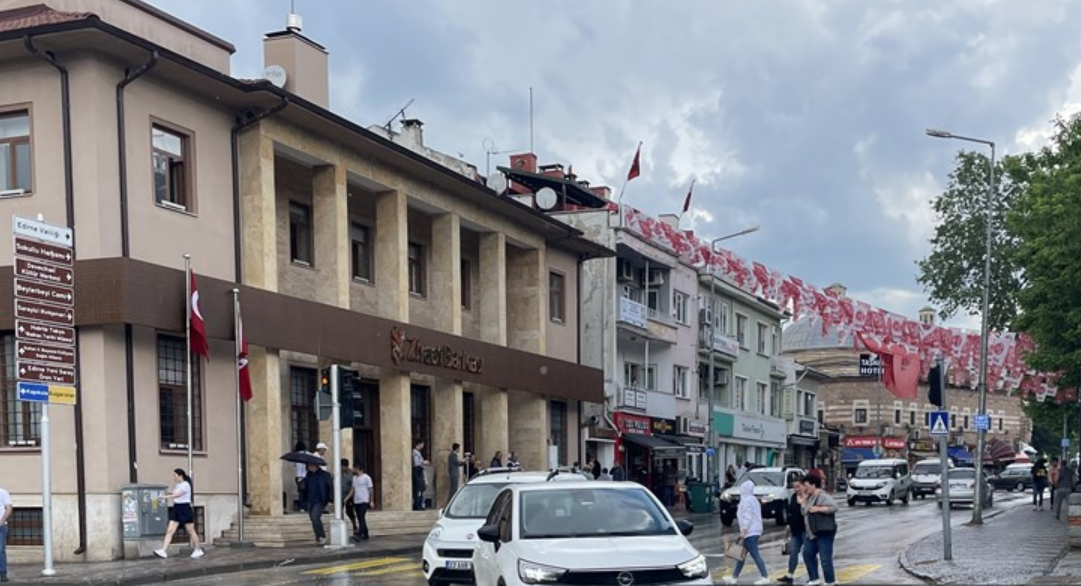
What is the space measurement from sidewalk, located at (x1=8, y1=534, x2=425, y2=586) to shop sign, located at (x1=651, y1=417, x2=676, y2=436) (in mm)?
26855

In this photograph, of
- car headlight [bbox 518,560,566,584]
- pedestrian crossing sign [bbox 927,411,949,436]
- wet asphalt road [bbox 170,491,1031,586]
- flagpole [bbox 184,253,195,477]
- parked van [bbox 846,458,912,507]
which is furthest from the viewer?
parked van [bbox 846,458,912,507]

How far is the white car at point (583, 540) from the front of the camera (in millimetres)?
10820

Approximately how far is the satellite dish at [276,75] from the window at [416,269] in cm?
680

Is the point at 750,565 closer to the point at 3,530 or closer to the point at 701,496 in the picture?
the point at 3,530

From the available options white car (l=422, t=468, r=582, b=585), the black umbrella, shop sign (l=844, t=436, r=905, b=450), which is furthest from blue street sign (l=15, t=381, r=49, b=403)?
shop sign (l=844, t=436, r=905, b=450)

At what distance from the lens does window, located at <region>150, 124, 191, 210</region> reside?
25.6 meters

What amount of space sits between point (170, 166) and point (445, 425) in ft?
44.1

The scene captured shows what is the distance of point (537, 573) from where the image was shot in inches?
428

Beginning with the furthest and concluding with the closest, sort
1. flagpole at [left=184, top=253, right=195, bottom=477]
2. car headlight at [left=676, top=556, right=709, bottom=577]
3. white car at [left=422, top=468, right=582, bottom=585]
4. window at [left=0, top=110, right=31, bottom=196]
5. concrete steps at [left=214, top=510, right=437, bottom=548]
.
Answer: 1. concrete steps at [left=214, top=510, right=437, bottom=548]
2. flagpole at [left=184, top=253, right=195, bottom=477]
3. window at [left=0, top=110, right=31, bottom=196]
4. white car at [left=422, top=468, right=582, bottom=585]
5. car headlight at [left=676, top=556, right=709, bottom=577]

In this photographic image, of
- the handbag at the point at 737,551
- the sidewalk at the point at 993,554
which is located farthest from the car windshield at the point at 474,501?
the sidewalk at the point at 993,554

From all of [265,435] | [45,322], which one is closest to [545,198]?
[265,435]

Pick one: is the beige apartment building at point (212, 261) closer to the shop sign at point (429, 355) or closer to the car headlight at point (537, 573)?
the shop sign at point (429, 355)

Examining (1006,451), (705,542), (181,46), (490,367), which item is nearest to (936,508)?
(490,367)

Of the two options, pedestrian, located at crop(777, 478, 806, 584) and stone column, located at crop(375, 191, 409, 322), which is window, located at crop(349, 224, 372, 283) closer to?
stone column, located at crop(375, 191, 409, 322)
